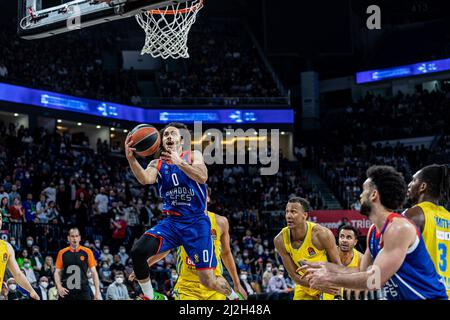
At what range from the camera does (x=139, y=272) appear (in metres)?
7.18

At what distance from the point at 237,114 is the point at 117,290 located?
1725 cm

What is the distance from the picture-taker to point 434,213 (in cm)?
500

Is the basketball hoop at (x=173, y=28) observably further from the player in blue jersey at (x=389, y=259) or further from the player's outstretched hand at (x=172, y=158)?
the player in blue jersey at (x=389, y=259)

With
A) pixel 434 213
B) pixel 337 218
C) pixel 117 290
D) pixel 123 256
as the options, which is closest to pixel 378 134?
pixel 337 218

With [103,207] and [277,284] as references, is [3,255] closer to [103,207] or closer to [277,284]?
[277,284]

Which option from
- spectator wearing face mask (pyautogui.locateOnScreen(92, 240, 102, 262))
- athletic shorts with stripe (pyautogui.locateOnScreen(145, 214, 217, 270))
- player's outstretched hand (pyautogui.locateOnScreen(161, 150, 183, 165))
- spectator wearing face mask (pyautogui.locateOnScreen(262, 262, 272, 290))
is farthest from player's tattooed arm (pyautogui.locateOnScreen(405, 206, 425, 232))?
spectator wearing face mask (pyautogui.locateOnScreen(92, 240, 102, 262))

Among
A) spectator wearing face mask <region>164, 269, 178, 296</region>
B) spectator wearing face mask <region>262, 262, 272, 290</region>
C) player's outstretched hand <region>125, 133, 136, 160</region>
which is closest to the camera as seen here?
player's outstretched hand <region>125, 133, 136, 160</region>

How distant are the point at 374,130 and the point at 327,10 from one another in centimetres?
609

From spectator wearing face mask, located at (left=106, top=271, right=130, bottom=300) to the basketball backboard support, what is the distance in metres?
6.15

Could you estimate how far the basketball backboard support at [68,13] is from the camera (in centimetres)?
898

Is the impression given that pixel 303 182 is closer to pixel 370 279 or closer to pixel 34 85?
pixel 34 85

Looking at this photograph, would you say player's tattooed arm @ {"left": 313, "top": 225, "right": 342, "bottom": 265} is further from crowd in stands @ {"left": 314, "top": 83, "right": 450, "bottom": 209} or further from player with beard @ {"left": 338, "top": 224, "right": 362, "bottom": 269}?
crowd in stands @ {"left": 314, "top": 83, "right": 450, "bottom": 209}

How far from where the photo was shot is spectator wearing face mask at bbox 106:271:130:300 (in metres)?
14.2
